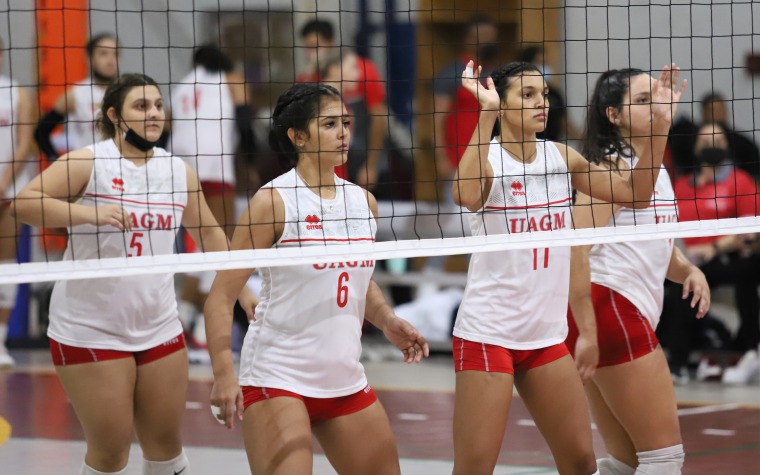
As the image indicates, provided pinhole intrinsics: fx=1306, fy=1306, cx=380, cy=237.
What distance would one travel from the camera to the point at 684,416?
8594mm

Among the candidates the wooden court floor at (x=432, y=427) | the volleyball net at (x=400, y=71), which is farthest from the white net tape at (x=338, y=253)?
the volleyball net at (x=400, y=71)

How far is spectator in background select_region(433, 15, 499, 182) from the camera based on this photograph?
12.2 metres

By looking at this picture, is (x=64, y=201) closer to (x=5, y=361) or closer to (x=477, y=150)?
(x=477, y=150)

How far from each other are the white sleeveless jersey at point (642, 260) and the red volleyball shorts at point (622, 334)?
0.19 ft

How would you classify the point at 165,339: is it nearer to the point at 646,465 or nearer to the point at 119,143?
the point at 119,143

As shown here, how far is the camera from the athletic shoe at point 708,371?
33.0 feet

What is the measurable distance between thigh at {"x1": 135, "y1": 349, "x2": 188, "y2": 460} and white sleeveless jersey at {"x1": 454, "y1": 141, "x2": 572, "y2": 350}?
1211mm

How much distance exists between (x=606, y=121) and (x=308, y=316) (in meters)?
1.95

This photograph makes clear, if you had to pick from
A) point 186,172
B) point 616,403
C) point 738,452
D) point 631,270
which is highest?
point 186,172

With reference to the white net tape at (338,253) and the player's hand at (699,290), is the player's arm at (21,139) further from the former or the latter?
the player's hand at (699,290)

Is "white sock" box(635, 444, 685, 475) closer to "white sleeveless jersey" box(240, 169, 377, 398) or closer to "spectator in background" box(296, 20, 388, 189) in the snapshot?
"white sleeveless jersey" box(240, 169, 377, 398)

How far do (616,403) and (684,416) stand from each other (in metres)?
3.30

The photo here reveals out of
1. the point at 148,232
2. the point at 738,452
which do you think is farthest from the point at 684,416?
the point at 148,232

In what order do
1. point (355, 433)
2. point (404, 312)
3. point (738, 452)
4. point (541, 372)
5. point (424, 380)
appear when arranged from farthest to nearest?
point (404, 312), point (424, 380), point (738, 452), point (541, 372), point (355, 433)
